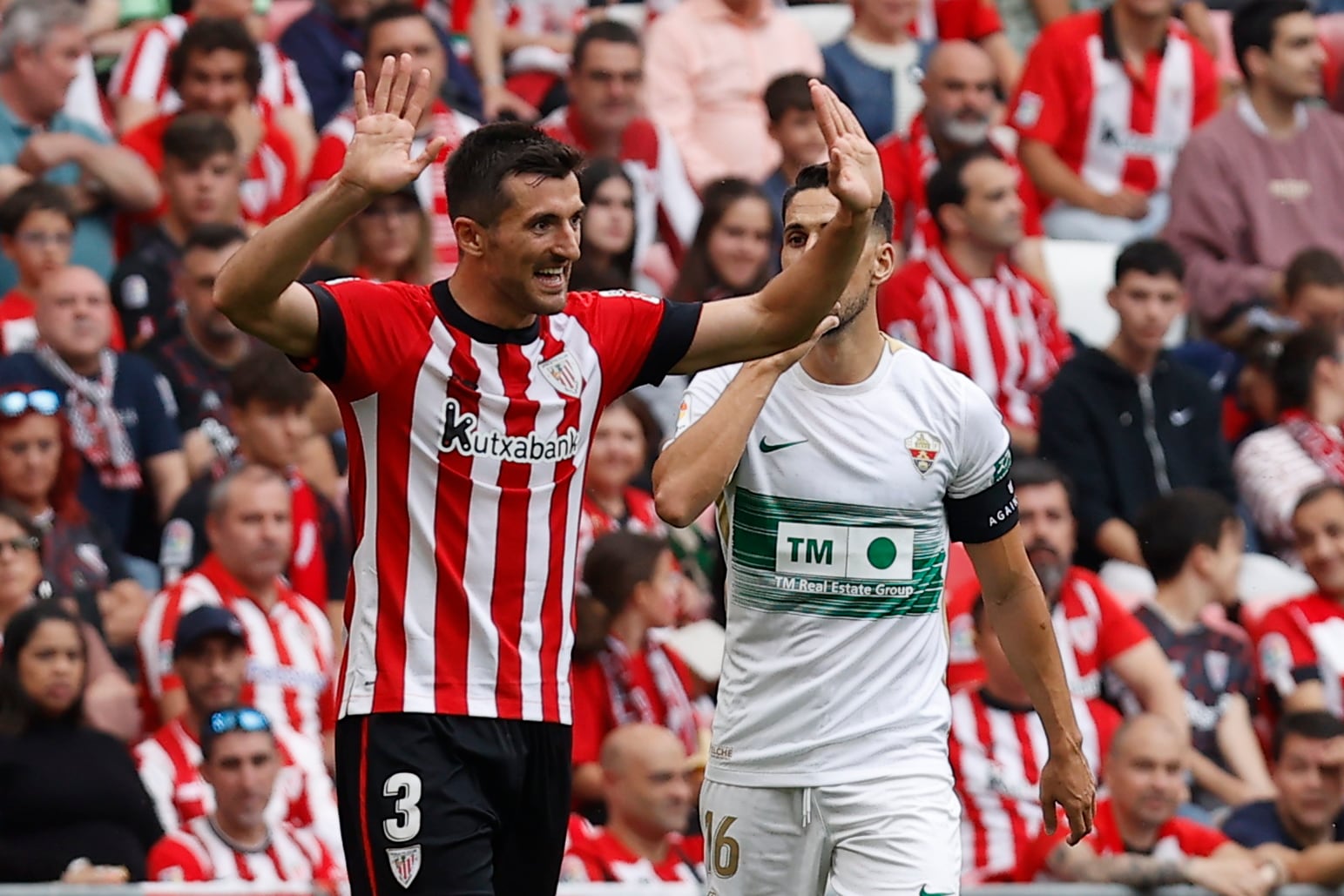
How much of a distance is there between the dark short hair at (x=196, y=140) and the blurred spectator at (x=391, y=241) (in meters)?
0.63

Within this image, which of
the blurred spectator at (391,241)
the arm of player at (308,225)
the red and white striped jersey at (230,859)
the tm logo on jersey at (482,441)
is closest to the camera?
the arm of player at (308,225)

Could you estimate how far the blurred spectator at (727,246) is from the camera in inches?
446

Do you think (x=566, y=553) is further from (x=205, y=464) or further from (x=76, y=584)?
(x=205, y=464)

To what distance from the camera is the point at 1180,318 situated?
13.0m

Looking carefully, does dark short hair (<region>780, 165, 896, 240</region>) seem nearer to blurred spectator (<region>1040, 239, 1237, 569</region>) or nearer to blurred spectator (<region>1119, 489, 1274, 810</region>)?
blurred spectator (<region>1119, 489, 1274, 810</region>)

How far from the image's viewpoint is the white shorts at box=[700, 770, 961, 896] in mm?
6023

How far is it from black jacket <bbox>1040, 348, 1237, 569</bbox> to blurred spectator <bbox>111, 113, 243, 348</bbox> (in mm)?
3727

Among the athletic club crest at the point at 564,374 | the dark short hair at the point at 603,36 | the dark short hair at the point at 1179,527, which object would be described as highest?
the dark short hair at the point at 603,36

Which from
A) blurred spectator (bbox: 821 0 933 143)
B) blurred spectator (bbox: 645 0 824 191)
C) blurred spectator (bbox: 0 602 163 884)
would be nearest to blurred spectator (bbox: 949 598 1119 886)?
blurred spectator (bbox: 0 602 163 884)

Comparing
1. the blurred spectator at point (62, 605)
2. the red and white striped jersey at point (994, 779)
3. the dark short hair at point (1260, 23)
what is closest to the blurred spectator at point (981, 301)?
the dark short hair at point (1260, 23)

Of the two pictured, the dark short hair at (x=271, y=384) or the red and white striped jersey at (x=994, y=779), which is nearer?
the red and white striped jersey at (x=994, y=779)

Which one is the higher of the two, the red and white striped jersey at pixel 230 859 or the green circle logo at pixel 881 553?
the green circle logo at pixel 881 553

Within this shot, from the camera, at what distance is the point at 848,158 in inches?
221

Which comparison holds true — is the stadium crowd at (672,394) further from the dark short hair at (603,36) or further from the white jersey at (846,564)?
the white jersey at (846,564)
